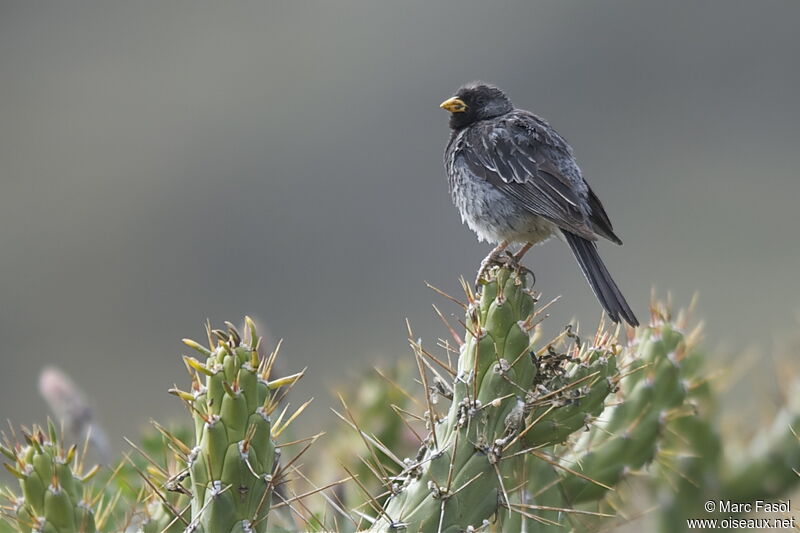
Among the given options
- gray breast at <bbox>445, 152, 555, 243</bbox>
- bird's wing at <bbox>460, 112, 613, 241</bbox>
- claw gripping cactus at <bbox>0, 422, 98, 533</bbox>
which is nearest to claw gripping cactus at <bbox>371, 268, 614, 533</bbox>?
claw gripping cactus at <bbox>0, 422, 98, 533</bbox>

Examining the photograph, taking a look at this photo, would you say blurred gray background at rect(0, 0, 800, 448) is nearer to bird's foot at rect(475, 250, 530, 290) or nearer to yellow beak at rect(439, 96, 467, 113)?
yellow beak at rect(439, 96, 467, 113)

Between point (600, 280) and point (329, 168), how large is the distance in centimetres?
7520

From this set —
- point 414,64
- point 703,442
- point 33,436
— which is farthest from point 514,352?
point 414,64

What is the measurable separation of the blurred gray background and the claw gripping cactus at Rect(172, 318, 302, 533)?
29.5 metres

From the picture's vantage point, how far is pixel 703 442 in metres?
6.16

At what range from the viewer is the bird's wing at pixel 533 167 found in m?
6.22

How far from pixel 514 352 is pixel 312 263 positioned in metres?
61.6

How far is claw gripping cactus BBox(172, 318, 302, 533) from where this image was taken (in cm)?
404

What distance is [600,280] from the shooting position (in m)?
5.64

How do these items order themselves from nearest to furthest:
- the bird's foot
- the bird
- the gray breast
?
the bird's foot < the bird < the gray breast

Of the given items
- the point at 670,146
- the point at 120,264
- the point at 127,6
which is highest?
the point at 127,6

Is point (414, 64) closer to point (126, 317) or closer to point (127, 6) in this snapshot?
point (126, 317)

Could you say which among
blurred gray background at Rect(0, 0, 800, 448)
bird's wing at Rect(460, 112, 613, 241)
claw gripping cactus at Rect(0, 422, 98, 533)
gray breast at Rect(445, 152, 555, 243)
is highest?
bird's wing at Rect(460, 112, 613, 241)

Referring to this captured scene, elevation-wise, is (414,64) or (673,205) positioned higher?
(414,64)
